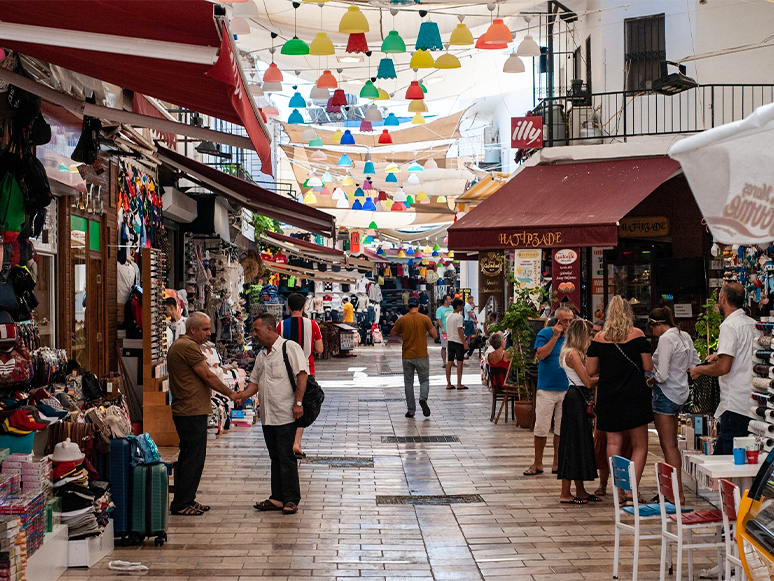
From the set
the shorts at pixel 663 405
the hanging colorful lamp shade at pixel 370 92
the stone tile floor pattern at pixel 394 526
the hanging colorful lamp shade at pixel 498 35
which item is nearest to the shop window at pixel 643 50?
the hanging colorful lamp shade at pixel 370 92

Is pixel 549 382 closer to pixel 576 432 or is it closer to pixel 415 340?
pixel 576 432

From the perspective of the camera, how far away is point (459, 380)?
2002 cm

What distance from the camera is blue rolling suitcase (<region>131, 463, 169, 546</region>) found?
23.4 ft

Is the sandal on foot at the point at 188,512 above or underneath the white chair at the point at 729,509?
underneath

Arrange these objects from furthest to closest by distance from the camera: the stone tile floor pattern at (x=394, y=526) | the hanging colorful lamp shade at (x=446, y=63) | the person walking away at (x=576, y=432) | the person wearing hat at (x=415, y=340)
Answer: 1. the person wearing hat at (x=415, y=340)
2. the hanging colorful lamp shade at (x=446, y=63)
3. the person walking away at (x=576, y=432)
4. the stone tile floor pattern at (x=394, y=526)

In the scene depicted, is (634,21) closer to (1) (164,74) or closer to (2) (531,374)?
(2) (531,374)

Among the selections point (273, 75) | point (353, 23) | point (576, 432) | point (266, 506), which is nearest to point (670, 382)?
point (576, 432)

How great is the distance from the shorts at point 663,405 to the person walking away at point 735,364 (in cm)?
60

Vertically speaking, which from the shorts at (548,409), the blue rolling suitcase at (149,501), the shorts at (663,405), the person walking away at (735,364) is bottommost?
the blue rolling suitcase at (149,501)

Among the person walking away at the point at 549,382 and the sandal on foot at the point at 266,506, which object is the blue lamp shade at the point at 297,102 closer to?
the person walking away at the point at 549,382

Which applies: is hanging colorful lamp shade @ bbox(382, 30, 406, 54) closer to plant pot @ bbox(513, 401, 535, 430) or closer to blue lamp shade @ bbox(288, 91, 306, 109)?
blue lamp shade @ bbox(288, 91, 306, 109)

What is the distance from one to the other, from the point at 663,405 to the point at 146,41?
569 cm

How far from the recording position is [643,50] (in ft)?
51.2

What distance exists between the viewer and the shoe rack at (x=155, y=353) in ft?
36.2
